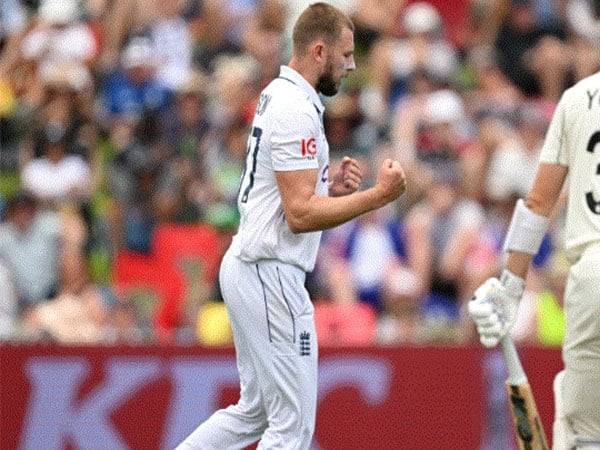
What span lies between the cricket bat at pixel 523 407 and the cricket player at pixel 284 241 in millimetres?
834

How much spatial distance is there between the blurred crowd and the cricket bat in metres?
3.21

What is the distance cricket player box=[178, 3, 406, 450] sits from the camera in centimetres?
704

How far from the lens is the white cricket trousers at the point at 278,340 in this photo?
7094mm

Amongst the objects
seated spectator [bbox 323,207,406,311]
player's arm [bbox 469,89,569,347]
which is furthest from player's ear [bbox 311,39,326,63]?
seated spectator [bbox 323,207,406,311]

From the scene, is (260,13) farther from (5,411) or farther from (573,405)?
(573,405)

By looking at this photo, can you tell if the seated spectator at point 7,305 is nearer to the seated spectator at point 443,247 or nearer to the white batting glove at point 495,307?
the seated spectator at point 443,247

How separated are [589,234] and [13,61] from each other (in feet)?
24.1

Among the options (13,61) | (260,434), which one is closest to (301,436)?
(260,434)

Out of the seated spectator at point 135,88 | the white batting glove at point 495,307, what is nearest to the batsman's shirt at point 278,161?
the white batting glove at point 495,307

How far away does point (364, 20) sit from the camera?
1384 cm

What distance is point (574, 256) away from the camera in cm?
687

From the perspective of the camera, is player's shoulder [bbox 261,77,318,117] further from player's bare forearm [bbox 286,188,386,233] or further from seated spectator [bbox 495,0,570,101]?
seated spectator [bbox 495,0,570,101]

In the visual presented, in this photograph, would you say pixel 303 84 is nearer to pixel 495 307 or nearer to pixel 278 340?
pixel 278 340

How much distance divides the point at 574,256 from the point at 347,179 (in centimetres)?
107
